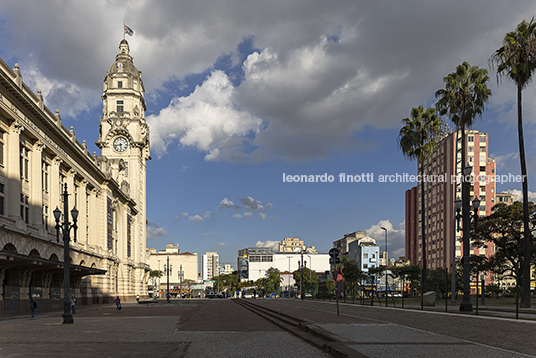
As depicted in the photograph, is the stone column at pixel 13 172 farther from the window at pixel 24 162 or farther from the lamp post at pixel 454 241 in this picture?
the lamp post at pixel 454 241

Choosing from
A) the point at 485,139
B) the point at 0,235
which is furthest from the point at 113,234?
the point at 485,139

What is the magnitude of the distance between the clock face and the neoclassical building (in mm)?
204

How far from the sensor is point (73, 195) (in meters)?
58.7

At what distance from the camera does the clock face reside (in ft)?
330

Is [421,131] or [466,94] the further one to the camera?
[421,131]

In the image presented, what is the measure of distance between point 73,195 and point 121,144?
43335 mm

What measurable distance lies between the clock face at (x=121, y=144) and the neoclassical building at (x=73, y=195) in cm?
20

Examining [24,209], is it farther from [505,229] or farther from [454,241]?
[505,229]

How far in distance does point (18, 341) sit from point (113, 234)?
2629 inches

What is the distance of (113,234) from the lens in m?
79.5

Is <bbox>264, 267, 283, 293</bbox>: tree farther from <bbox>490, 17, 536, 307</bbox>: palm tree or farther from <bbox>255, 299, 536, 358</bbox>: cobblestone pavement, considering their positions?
<bbox>255, 299, 536, 358</bbox>: cobblestone pavement

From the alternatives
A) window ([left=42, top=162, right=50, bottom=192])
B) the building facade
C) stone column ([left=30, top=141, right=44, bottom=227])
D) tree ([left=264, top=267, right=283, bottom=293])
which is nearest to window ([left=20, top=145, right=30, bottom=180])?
stone column ([left=30, top=141, right=44, bottom=227])

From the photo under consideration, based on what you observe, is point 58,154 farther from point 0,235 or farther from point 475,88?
point 475,88

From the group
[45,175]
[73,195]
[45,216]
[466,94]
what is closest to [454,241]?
[466,94]
